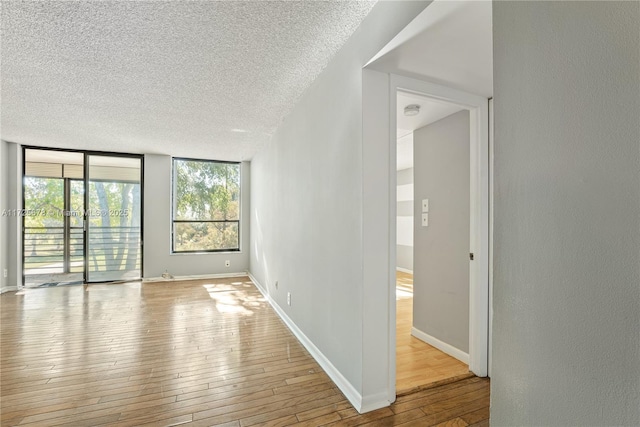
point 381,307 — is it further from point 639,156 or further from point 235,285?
point 235,285

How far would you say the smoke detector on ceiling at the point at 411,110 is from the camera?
250 centimetres

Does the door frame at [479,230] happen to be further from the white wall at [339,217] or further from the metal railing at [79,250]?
the metal railing at [79,250]

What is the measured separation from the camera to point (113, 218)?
555 cm

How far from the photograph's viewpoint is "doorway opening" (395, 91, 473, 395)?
2.45 m

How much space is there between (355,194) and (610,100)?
1301mm

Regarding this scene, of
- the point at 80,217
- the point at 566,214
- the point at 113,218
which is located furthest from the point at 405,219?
the point at 80,217

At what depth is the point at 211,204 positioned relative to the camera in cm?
612

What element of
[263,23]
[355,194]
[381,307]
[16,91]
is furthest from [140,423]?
[16,91]

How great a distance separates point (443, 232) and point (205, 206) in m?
4.81

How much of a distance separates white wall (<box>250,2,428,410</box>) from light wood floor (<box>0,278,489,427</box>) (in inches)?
10.0

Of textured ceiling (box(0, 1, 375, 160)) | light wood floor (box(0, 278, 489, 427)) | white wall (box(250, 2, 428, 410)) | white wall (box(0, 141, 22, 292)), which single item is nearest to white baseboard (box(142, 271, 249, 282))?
light wood floor (box(0, 278, 489, 427))

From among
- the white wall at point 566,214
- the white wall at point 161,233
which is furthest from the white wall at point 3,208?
the white wall at point 566,214

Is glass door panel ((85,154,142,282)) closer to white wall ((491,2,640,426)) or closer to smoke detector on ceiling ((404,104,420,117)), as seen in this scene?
smoke detector on ceiling ((404,104,420,117))

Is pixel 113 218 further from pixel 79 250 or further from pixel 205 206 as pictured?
pixel 205 206
